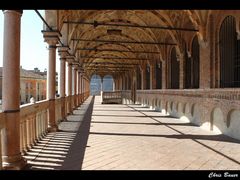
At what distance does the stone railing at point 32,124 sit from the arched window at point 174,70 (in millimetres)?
11317

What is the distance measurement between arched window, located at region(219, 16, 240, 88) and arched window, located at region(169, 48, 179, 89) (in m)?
7.58

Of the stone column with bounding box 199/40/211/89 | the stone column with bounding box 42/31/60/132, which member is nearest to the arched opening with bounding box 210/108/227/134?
the stone column with bounding box 199/40/211/89

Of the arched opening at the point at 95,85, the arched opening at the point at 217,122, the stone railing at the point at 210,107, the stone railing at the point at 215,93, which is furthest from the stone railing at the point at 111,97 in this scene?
the arched opening at the point at 95,85

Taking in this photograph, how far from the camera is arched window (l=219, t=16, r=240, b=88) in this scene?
11.2 meters

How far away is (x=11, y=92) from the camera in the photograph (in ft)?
18.5

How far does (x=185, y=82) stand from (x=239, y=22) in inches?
271

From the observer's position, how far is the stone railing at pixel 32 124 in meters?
7.18

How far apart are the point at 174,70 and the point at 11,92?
15.8 metres

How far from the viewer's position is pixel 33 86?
213 ft

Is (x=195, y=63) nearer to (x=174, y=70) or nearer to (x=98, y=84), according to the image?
(x=174, y=70)

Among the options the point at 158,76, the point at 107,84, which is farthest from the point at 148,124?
the point at 107,84

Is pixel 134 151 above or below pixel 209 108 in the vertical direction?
below

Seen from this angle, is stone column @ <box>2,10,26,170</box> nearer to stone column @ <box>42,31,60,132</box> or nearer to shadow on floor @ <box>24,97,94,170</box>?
shadow on floor @ <box>24,97,94,170</box>

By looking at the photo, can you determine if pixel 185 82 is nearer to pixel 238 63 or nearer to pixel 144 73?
pixel 238 63
